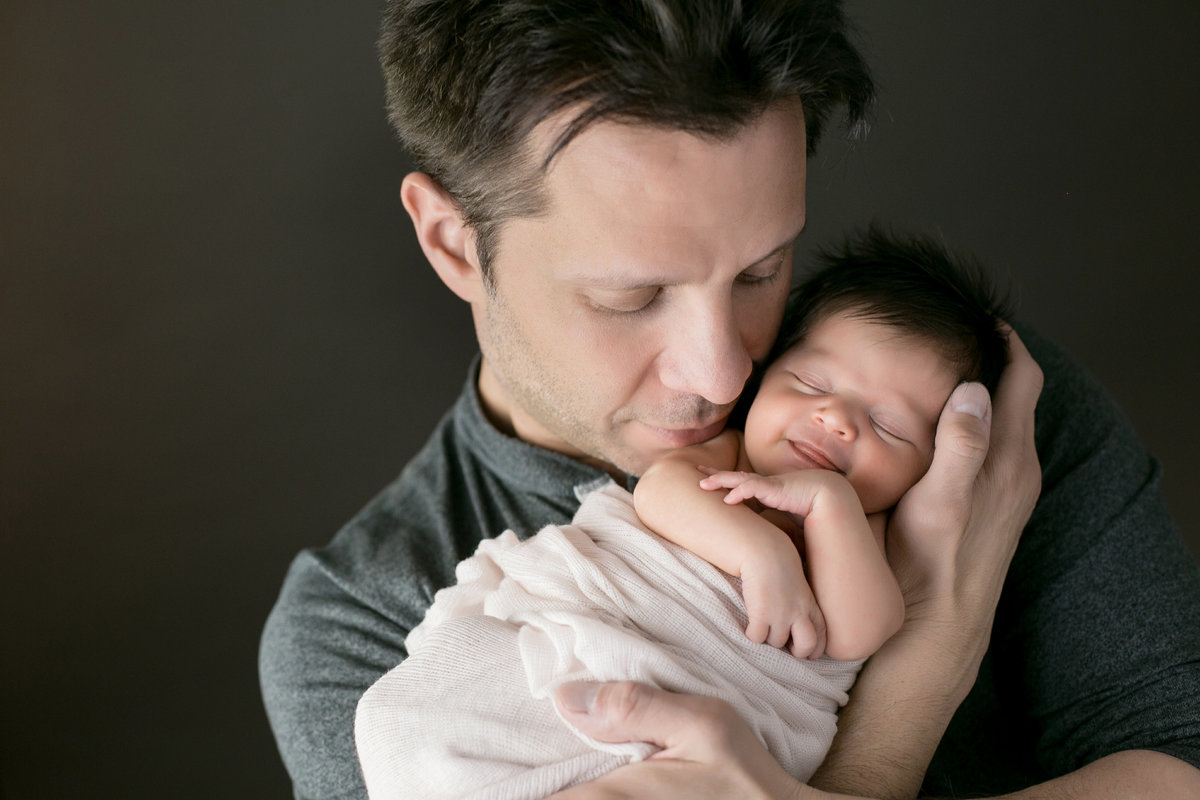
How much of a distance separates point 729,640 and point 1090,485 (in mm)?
654

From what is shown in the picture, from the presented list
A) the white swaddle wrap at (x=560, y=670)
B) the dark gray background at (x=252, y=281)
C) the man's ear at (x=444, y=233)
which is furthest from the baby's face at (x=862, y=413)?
the dark gray background at (x=252, y=281)

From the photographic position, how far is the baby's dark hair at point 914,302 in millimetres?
1452

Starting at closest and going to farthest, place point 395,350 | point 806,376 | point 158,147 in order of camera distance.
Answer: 1. point 806,376
2. point 158,147
3. point 395,350

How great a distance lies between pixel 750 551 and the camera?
47.9 inches

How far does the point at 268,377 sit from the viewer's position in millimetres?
2346

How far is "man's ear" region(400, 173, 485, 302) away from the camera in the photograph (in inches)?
61.5

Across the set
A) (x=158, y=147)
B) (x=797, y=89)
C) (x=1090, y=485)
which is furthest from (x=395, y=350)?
(x=1090, y=485)

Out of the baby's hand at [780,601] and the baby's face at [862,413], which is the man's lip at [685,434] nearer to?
the baby's face at [862,413]

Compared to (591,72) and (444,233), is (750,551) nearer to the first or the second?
(591,72)

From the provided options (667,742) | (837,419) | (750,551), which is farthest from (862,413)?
(667,742)

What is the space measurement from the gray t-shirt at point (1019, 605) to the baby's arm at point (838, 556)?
1.22 feet

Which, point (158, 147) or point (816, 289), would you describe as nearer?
point (816, 289)

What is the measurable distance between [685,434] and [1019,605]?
1.89ft

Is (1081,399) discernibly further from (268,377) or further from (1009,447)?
(268,377)
